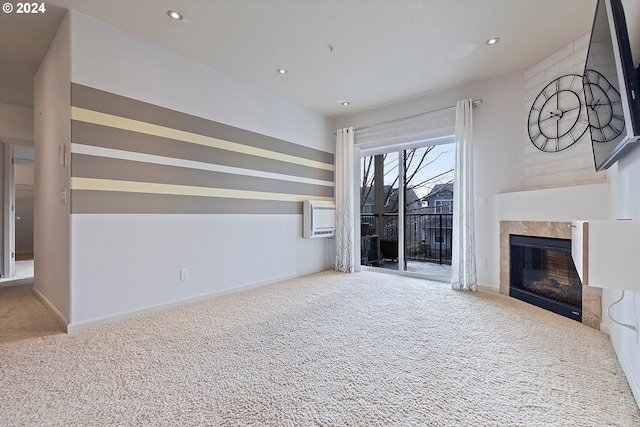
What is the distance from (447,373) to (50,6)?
387 cm

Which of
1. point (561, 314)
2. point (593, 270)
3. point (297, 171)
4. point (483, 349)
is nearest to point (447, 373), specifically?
point (483, 349)

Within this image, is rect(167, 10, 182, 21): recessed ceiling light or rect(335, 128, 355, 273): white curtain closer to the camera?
rect(167, 10, 182, 21): recessed ceiling light

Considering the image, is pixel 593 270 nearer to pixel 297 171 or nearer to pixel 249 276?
pixel 249 276

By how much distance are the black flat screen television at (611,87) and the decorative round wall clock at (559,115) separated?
1006 mm

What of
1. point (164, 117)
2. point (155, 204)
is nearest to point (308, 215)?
point (155, 204)

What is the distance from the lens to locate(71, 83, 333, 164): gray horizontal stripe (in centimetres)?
240

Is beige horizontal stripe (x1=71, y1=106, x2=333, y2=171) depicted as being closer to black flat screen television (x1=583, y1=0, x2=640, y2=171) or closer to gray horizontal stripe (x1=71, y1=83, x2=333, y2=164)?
gray horizontal stripe (x1=71, y1=83, x2=333, y2=164)

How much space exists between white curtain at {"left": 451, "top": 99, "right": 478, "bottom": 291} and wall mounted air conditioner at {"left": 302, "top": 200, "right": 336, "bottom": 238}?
6.02ft

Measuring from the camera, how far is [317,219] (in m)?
4.43

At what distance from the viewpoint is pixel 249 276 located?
365 cm

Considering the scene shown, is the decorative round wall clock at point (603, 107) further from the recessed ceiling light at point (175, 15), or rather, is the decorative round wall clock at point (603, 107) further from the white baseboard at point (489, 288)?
the recessed ceiling light at point (175, 15)

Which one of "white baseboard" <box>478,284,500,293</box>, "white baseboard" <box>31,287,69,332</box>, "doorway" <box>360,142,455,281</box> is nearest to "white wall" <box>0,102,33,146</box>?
"white baseboard" <box>31,287,69,332</box>

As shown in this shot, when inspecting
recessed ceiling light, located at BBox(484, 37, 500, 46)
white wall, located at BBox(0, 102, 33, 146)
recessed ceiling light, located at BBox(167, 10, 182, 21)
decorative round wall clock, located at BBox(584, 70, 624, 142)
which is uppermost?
recessed ceiling light, located at BBox(167, 10, 182, 21)

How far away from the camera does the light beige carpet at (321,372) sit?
137cm
